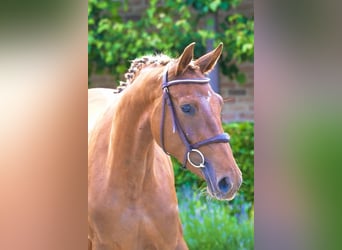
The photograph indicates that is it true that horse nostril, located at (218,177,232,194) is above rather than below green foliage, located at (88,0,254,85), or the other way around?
below

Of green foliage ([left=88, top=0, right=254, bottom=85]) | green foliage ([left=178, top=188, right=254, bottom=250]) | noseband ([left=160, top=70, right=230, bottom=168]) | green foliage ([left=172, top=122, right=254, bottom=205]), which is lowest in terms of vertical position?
green foliage ([left=178, top=188, right=254, bottom=250])

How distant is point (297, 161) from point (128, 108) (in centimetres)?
115

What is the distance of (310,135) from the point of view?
1210mm

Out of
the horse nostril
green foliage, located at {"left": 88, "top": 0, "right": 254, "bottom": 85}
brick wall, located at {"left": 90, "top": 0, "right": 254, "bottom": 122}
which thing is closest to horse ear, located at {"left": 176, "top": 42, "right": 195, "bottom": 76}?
the horse nostril

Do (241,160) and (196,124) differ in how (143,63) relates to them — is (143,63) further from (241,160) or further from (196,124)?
(241,160)

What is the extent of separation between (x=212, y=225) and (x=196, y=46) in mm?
1445

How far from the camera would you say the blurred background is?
4.49 m

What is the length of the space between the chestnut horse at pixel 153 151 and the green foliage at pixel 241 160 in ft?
6.12

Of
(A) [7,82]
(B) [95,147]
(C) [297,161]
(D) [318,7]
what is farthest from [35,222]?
(B) [95,147]

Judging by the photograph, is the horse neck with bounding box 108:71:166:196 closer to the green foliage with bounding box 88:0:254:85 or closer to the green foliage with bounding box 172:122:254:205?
the green foliage with bounding box 172:122:254:205

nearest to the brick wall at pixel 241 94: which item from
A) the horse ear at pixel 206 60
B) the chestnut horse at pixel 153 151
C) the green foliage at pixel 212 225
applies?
the green foliage at pixel 212 225

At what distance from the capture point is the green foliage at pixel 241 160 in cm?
445

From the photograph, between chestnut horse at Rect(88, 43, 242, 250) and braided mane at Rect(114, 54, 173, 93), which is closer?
chestnut horse at Rect(88, 43, 242, 250)

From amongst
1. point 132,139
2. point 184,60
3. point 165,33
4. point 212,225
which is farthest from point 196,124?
point 165,33
